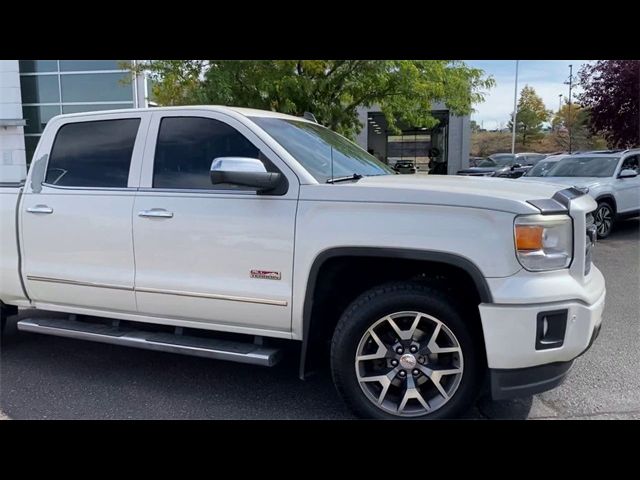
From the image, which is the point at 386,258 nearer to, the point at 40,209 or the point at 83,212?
the point at 83,212

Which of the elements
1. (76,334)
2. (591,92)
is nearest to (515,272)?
(76,334)

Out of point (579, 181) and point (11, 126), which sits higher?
point (11, 126)

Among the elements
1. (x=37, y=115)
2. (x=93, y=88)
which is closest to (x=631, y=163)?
(x=93, y=88)

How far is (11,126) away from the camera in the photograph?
A: 20062 millimetres

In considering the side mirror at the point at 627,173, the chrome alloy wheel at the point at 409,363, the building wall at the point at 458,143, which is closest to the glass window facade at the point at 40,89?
the building wall at the point at 458,143

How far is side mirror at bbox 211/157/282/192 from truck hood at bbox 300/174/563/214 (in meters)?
0.28

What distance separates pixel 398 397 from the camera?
325 cm

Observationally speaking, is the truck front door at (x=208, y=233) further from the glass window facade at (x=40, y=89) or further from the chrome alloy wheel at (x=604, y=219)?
the glass window facade at (x=40, y=89)

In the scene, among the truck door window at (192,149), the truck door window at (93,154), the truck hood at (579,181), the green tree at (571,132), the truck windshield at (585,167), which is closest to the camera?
the truck door window at (192,149)

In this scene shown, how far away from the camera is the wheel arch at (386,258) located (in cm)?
290

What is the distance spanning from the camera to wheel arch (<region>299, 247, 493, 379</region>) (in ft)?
9.51

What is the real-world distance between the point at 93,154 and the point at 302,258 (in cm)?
208

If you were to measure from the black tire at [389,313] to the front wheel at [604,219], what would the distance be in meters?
8.74

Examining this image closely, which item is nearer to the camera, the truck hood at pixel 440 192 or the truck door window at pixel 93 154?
the truck hood at pixel 440 192
